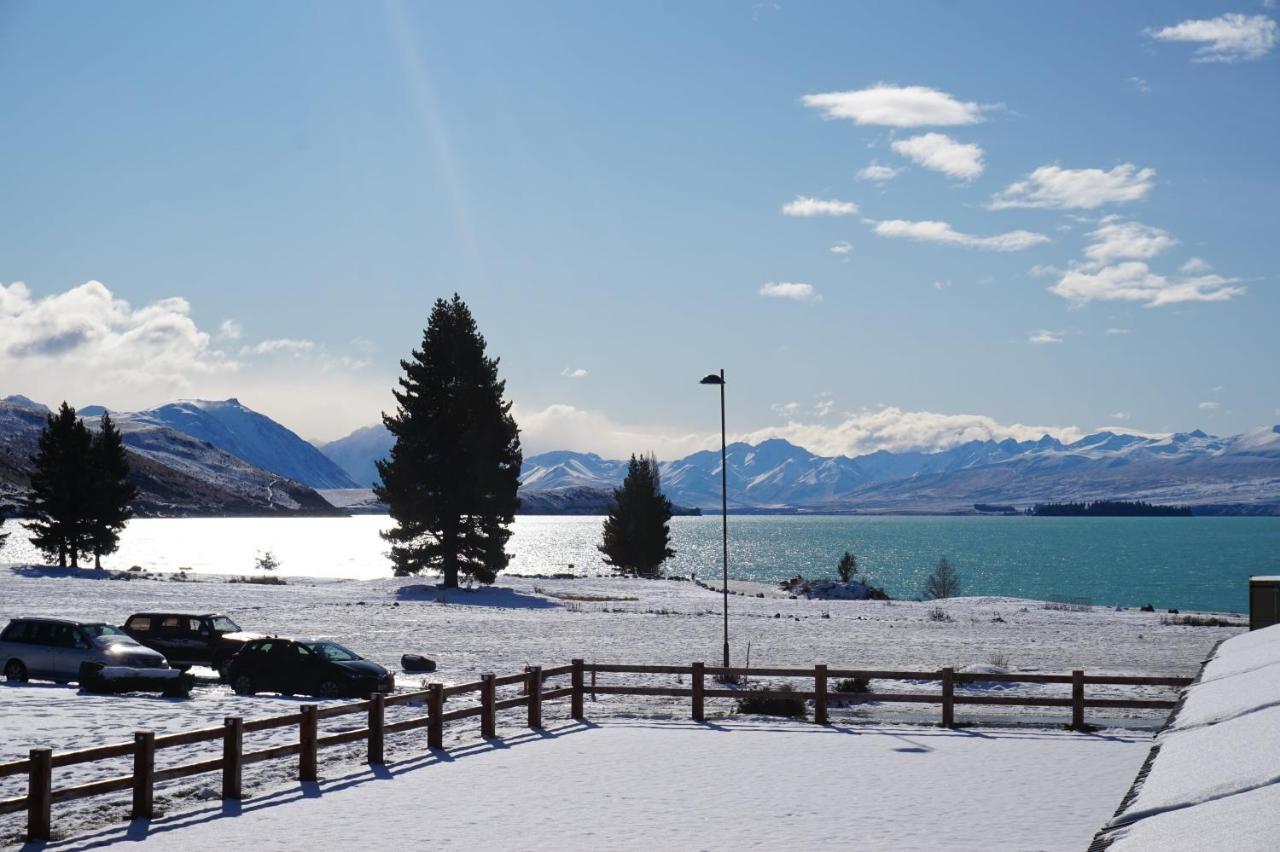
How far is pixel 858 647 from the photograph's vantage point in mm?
40656

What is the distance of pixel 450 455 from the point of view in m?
62.8

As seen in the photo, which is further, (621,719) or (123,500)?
(123,500)

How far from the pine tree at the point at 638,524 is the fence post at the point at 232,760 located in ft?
257

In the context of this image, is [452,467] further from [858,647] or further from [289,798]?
[289,798]

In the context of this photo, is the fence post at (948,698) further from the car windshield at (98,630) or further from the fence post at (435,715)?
the car windshield at (98,630)

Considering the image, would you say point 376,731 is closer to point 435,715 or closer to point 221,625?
point 435,715

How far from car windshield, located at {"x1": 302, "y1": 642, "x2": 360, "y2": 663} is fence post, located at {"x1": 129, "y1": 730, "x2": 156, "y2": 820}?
499 inches

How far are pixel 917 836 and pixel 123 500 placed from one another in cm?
7731

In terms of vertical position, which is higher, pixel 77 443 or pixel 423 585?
pixel 77 443

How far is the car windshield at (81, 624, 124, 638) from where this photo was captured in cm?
2916

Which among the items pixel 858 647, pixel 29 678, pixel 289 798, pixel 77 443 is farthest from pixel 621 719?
pixel 77 443

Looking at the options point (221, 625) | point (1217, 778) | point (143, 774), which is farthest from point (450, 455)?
point (1217, 778)

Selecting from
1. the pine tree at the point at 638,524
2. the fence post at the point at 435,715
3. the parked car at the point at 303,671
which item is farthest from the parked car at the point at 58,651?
the pine tree at the point at 638,524

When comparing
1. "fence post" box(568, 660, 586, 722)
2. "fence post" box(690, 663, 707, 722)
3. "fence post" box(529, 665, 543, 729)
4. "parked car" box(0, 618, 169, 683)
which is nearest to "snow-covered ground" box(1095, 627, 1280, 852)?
"fence post" box(529, 665, 543, 729)
